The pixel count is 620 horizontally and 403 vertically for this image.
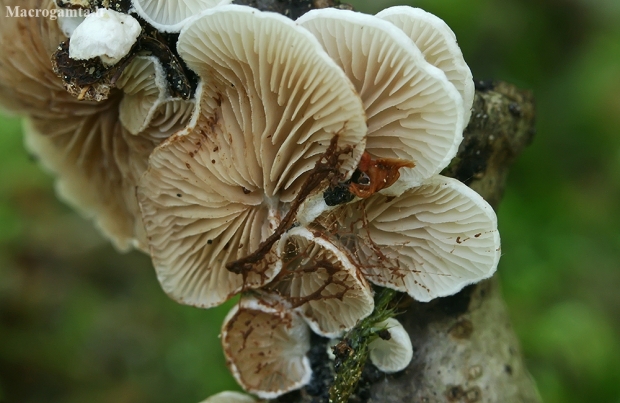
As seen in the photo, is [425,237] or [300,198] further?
[425,237]

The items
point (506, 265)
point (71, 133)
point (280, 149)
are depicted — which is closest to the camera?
point (280, 149)

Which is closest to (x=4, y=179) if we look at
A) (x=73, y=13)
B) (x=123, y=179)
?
(x=123, y=179)

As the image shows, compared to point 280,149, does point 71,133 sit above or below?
below

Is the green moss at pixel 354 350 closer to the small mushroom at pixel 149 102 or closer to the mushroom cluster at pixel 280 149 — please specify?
the mushroom cluster at pixel 280 149

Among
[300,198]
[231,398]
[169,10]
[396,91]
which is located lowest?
[231,398]

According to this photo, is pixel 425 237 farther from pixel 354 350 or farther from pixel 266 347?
pixel 266 347

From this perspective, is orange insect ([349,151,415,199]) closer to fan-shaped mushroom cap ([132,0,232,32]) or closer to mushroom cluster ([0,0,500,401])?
mushroom cluster ([0,0,500,401])

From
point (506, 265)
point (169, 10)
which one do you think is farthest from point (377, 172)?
point (506, 265)

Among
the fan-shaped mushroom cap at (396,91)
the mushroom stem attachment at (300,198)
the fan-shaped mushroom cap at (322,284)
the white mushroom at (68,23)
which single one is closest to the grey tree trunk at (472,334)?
the fan-shaped mushroom cap at (322,284)
